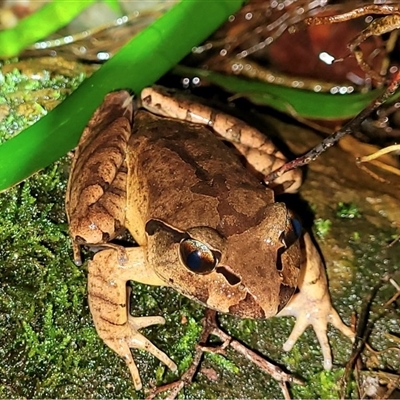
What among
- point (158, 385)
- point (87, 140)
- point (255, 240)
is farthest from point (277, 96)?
point (158, 385)

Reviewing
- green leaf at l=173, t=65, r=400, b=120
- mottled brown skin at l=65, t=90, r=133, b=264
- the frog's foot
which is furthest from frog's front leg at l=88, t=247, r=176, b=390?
green leaf at l=173, t=65, r=400, b=120

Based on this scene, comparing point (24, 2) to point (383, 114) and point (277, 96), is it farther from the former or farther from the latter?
point (383, 114)

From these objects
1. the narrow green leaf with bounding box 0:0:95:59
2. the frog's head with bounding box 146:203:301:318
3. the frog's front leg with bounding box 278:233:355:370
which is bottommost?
the frog's front leg with bounding box 278:233:355:370

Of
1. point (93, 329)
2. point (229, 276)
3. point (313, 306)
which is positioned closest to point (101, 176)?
point (93, 329)

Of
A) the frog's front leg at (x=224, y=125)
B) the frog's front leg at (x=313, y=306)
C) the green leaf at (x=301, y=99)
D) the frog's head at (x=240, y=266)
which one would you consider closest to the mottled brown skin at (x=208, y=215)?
the frog's head at (x=240, y=266)

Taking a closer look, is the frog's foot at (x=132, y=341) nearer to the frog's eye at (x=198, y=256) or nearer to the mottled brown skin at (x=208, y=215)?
the mottled brown skin at (x=208, y=215)

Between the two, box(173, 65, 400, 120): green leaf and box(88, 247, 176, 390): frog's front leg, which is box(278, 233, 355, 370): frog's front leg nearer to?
box(88, 247, 176, 390): frog's front leg
